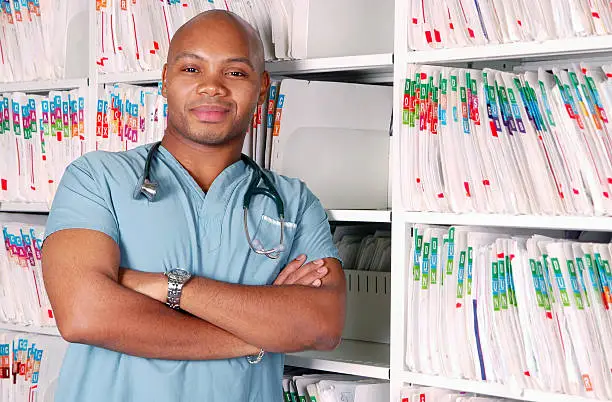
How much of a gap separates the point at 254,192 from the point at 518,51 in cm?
65

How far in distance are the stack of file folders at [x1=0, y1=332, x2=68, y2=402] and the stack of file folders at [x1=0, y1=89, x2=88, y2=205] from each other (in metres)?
0.42

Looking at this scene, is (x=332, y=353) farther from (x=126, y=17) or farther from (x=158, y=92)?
(x=126, y=17)

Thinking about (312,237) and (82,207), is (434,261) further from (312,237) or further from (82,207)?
(82,207)

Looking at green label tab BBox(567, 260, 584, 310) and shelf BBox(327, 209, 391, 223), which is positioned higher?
shelf BBox(327, 209, 391, 223)

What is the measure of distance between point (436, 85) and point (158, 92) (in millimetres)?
815

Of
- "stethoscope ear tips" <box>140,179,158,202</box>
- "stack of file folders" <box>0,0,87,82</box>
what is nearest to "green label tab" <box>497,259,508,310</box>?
"stethoscope ear tips" <box>140,179,158,202</box>

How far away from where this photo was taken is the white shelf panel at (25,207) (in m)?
2.89

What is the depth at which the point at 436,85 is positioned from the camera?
229 cm

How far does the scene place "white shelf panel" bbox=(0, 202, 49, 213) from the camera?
2.89m

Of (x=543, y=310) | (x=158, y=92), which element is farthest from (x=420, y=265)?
(x=158, y=92)

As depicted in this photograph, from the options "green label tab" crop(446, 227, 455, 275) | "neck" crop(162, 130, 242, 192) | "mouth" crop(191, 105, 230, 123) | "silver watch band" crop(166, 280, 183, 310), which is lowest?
"silver watch band" crop(166, 280, 183, 310)

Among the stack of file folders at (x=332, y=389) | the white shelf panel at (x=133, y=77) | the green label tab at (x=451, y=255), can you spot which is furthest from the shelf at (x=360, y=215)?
the white shelf panel at (x=133, y=77)

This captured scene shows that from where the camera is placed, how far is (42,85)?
2938 mm

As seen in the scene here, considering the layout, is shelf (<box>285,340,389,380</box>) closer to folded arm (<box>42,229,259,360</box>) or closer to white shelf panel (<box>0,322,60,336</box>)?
folded arm (<box>42,229,259,360</box>)
